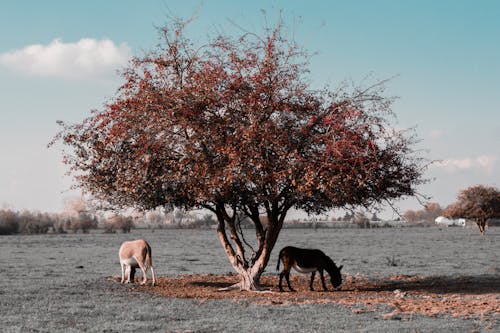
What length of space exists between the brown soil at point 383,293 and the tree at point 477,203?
6761cm

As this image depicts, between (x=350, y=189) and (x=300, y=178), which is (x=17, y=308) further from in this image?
(x=350, y=189)

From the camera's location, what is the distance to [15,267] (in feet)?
135

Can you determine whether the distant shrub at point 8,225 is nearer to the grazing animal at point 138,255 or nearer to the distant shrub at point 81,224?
the distant shrub at point 81,224

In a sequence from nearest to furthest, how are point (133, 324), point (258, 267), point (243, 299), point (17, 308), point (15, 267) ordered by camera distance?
point (133, 324)
point (17, 308)
point (243, 299)
point (258, 267)
point (15, 267)

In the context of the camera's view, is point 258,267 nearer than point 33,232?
Yes

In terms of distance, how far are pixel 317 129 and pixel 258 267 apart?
6.29m

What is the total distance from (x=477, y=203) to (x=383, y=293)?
76866mm

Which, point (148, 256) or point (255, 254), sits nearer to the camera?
point (148, 256)

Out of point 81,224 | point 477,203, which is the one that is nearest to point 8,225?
point 81,224

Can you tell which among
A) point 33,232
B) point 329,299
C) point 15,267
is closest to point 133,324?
point 329,299

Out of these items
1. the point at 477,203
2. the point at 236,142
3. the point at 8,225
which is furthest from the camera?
the point at 8,225

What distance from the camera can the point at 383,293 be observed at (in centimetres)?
2666

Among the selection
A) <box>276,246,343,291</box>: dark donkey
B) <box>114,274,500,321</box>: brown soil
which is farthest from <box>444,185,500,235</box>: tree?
<box>276,246,343,291</box>: dark donkey

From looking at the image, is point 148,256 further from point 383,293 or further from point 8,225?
point 8,225
